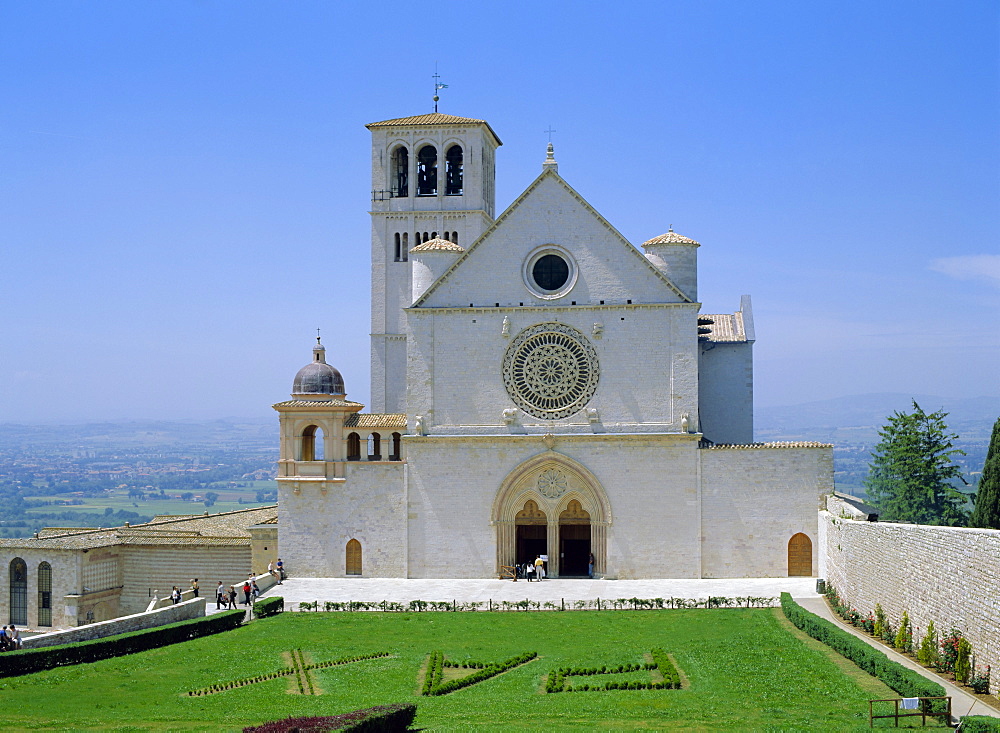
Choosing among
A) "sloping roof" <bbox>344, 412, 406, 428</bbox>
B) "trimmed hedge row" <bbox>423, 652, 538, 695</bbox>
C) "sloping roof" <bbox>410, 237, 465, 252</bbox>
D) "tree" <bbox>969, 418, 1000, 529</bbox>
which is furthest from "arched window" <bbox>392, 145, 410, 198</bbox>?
"tree" <bbox>969, 418, 1000, 529</bbox>

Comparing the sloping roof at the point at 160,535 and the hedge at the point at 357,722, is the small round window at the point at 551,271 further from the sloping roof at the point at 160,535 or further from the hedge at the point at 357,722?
the hedge at the point at 357,722

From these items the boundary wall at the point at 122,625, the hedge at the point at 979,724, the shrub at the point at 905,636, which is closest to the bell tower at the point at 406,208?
the boundary wall at the point at 122,625

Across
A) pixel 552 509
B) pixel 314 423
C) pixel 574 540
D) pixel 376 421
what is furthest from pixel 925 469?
pixel 314 423

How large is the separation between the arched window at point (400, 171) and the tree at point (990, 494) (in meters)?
28.7

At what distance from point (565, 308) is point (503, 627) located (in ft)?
44.7

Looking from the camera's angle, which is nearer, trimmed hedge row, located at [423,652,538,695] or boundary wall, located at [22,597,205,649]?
trimmed hedge row, located at [423,652,538,695]

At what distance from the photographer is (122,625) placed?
33344mm

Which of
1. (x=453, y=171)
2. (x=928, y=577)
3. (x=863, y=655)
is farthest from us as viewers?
(x=453, y=171)

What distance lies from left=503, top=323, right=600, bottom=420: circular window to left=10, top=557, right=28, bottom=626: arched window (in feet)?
68.2

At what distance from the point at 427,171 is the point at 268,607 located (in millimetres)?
23531

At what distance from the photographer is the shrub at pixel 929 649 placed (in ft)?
85.2

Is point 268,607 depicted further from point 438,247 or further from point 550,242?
point 550,242

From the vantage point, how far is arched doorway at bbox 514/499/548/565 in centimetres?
4422

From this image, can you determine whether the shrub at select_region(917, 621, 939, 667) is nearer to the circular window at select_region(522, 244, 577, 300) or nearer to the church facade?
the church facade
